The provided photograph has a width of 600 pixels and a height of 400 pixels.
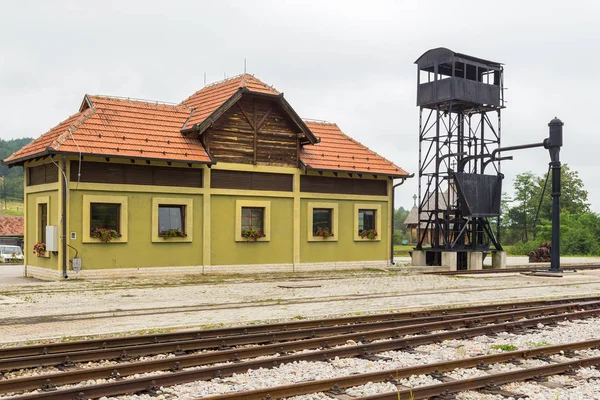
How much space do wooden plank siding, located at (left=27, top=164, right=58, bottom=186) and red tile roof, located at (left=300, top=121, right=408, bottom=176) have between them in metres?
9.50

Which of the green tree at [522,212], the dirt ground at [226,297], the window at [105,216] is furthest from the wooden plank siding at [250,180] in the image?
the green tree at [522,212]

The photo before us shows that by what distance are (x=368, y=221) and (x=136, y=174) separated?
10.7m

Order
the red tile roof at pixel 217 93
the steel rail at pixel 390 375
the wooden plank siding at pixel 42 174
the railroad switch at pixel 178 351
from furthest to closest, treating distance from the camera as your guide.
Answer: the red tile roof at pixel 217 93 → the wooden plank siding at pixel 42 174 → the railroad switch at pixel 178 351 → the steel rail at pixel 390 375

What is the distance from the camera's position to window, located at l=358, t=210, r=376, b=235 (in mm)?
28688

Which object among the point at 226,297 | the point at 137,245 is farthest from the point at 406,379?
the point at 137,245

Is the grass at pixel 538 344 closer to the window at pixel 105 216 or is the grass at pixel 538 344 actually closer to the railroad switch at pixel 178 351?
the railroad switch at pixel 178 351

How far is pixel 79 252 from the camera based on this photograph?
2159cm

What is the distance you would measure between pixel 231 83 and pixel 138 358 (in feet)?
62.8

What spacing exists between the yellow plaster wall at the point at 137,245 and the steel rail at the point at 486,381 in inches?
650

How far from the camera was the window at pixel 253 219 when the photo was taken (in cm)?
2505

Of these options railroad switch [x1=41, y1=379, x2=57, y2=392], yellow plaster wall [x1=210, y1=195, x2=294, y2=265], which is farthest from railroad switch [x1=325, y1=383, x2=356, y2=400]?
yellow plaster wall [x1=210, y1=195, x2=294, y2=265]

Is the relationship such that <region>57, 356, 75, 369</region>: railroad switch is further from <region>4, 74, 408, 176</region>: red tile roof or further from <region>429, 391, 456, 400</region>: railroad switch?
<region>4, 74, 408, 176</region>: red tile roof

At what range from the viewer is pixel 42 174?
23.4 meters

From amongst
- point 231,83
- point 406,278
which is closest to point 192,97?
point 231,83
